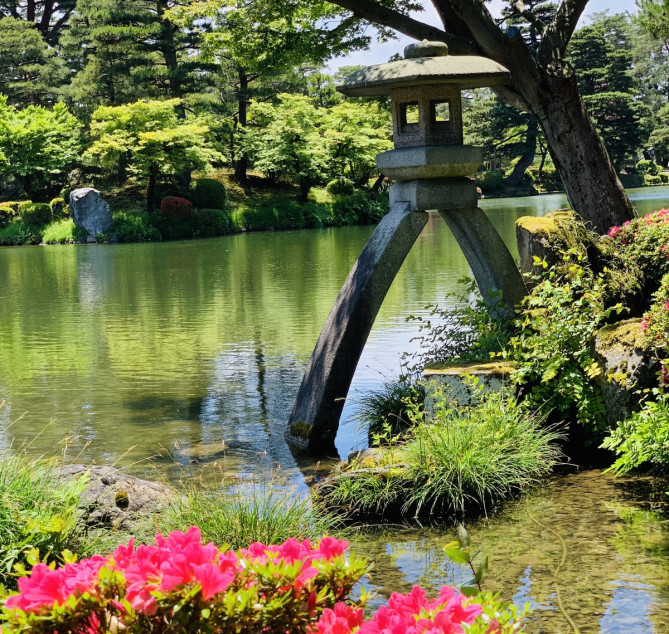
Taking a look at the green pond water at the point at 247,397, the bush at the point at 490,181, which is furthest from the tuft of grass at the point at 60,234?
the bush at the point at 490,181

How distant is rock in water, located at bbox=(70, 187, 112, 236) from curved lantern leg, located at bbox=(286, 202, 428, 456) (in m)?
25.4

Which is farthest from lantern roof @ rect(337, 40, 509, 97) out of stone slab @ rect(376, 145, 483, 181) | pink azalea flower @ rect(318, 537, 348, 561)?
pink azalea flower @ rect(318, 537, 348, 561)

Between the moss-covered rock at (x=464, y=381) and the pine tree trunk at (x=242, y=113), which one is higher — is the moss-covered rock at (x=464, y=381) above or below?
below

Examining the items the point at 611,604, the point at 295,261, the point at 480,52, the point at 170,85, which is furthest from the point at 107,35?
the point at 611,604

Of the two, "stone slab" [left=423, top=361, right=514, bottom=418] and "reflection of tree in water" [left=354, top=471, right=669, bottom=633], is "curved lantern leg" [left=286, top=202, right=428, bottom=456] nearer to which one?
"stone slab" [left=423, top=361, right=514, bottom=418]

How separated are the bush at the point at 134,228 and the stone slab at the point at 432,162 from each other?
24.6 metres

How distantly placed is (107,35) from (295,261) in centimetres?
1863

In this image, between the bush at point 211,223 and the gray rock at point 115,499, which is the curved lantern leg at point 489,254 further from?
the bush at point 211,223

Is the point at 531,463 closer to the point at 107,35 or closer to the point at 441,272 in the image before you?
the point at 441,272

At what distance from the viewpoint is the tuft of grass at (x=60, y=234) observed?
30328mm

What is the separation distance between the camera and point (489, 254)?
6.46 m

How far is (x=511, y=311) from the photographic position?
6.37 meters

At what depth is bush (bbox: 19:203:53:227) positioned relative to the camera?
31.4m

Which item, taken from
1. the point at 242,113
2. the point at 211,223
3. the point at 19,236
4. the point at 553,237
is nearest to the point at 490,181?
the point at 242,113
